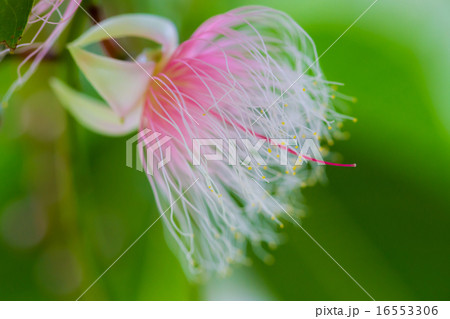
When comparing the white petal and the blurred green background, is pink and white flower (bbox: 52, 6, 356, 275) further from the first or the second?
the blurred green background

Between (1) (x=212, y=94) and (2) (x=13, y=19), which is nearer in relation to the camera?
(2) (x=13, y=19)

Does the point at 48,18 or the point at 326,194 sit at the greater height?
the point at 48,18

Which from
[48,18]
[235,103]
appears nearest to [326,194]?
[235,103]

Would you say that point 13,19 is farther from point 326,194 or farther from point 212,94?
point 326,194

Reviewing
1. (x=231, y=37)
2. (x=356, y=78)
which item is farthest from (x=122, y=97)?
(x=356, y=78)

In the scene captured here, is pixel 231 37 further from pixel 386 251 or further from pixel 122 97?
pixel 386 251

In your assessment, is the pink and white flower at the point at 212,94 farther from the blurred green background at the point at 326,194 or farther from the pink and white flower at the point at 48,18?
the blurred green background at the point at 326,194

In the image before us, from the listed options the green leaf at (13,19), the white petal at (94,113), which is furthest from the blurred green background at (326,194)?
the green leaf at (13,19)
